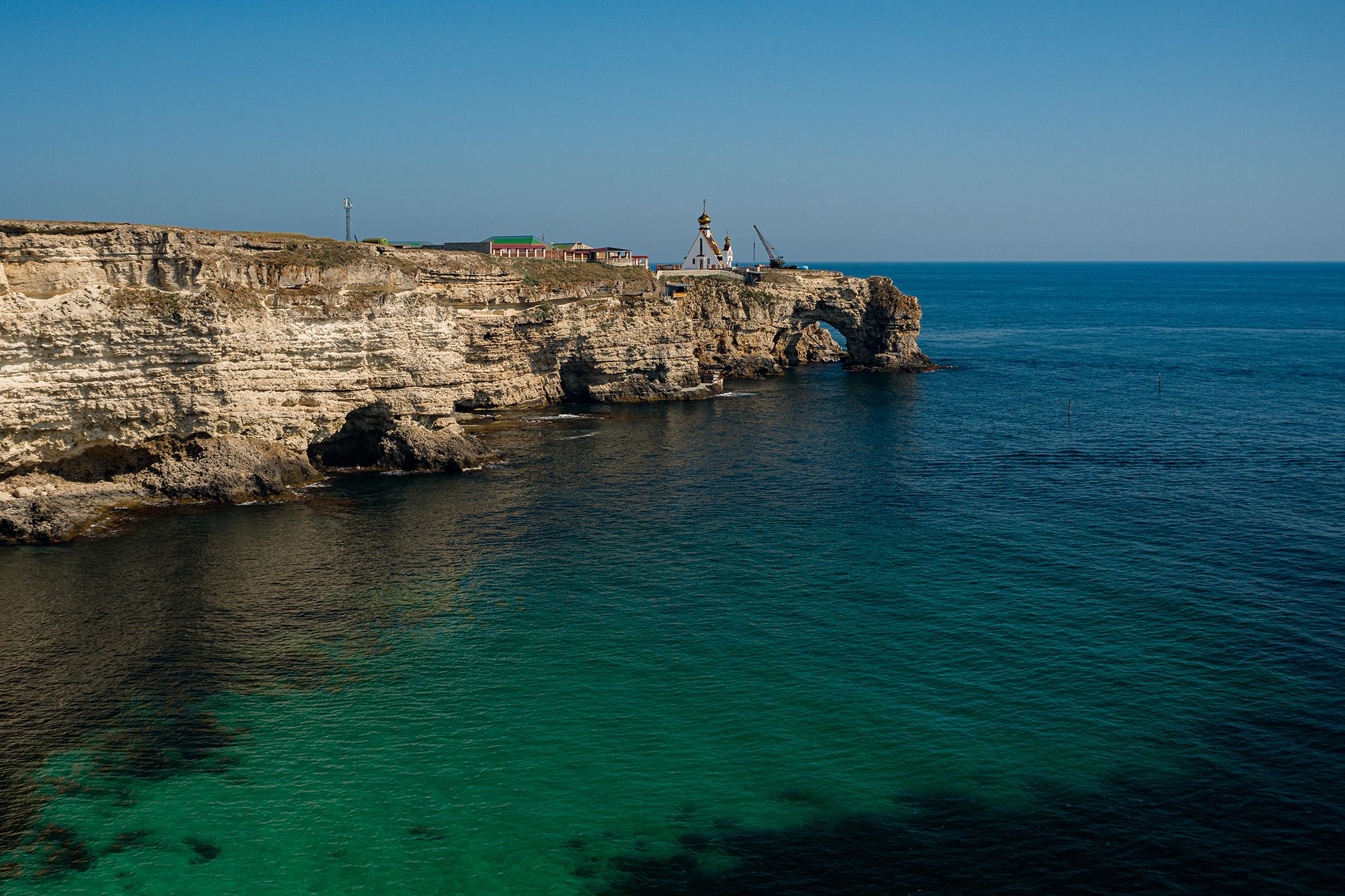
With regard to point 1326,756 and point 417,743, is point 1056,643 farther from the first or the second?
point 417,743

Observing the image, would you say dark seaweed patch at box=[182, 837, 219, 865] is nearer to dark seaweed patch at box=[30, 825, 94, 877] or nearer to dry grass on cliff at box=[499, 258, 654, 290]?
→ dark seaweed patch at box=[30, 825, 94, 877]

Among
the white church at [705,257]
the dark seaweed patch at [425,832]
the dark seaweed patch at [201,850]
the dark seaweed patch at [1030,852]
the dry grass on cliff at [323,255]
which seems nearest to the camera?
the dark seaweed patch at [1030,852]

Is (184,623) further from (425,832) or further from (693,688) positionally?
(693,688)

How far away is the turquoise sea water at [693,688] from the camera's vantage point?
25.4m

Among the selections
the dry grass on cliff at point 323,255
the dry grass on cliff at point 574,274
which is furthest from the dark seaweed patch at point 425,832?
the dry grass on cliff at point 574,274

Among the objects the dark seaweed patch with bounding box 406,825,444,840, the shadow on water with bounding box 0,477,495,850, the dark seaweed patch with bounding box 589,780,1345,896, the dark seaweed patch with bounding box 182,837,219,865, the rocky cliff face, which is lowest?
the dark seaweed patch with bounding box 182,837,219,865

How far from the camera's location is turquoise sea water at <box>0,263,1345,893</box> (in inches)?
1001

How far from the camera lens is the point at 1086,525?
52.5 m

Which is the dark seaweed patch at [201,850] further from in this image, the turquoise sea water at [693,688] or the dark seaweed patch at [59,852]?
the dark seaweed patch at [59,852]

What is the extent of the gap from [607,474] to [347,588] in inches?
977

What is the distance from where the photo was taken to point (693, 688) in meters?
34.1

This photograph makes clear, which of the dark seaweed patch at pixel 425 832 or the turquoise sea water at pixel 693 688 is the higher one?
the turquoise sea water at pixel 693 688

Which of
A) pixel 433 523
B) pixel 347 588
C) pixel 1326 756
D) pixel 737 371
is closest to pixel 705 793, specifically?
pixel 1326 756

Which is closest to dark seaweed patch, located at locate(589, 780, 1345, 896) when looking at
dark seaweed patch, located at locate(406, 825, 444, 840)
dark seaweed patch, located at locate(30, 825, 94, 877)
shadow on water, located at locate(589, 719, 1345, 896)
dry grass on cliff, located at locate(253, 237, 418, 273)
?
shadow on water, located at locate(589, 719, 1345, 896)
